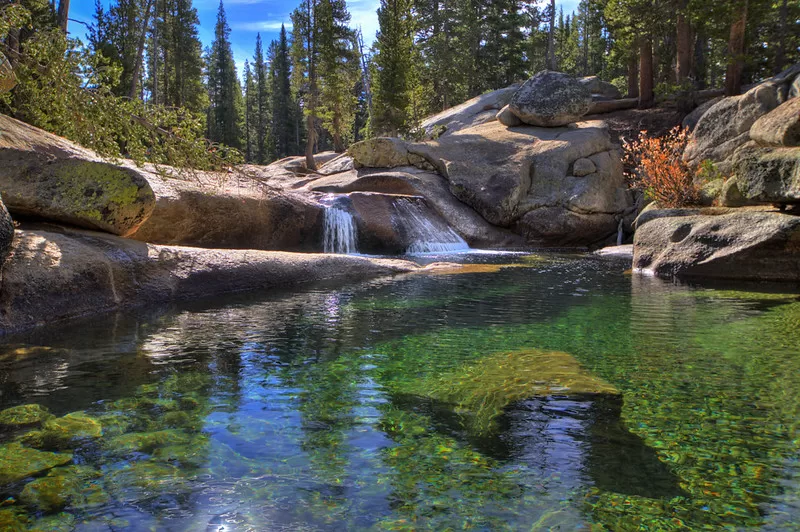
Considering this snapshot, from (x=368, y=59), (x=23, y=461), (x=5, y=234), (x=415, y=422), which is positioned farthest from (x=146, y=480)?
(x=368, y=59)

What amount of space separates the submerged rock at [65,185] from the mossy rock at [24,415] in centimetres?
529

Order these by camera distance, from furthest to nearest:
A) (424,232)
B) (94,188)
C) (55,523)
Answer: (424,232), (94,188), (55,523)

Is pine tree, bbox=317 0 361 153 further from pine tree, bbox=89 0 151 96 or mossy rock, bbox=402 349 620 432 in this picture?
mossy rock, bbox=402 349 620 432

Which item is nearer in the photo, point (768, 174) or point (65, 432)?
point (65, 432)

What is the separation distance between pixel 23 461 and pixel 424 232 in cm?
1611

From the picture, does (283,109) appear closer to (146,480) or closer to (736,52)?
(736,52)

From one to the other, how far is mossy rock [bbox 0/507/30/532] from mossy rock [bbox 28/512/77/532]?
5 centimetres

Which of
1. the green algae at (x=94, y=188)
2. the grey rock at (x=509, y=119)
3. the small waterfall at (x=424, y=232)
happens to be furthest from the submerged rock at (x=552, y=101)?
the green algae at (x=94, y=188)

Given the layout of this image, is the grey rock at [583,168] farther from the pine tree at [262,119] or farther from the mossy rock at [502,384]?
the pine tree at [262,119]

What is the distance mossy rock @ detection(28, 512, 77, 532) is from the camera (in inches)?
109

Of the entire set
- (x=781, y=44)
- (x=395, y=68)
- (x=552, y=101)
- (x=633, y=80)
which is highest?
(x=395, y=68)

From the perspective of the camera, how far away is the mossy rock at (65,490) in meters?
3.00

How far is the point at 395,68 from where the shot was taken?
30.1 meters

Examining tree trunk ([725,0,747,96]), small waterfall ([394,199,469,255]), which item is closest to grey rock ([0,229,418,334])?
small waterfall ([394,199,469,255])
